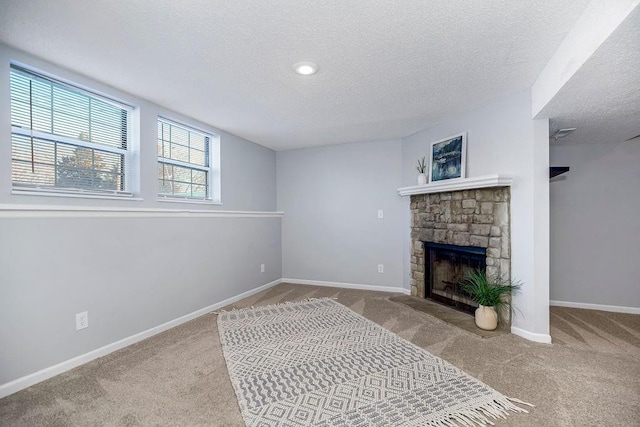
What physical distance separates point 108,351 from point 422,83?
3.33 metres

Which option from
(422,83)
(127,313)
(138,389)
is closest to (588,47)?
(422,83)

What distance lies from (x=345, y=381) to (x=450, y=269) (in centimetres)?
219

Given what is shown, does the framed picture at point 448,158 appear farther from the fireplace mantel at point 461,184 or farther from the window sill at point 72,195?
the window sill at point 72,195

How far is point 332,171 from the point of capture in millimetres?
4625

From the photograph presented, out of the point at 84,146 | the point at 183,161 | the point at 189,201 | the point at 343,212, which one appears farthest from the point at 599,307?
the point at 84,146

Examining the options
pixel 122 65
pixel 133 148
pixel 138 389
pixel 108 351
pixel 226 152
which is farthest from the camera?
pixel 226 152

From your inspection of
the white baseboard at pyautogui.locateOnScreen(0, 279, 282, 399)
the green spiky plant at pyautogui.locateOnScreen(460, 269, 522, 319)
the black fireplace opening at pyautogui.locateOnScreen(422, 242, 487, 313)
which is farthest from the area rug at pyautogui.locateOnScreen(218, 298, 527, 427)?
the black fireplace opening at pyautogui.locateOnScreen(422, 242, 487, 313)

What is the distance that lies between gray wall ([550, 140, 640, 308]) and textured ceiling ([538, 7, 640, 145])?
0.29 metres

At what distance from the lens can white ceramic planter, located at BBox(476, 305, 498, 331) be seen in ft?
9.05

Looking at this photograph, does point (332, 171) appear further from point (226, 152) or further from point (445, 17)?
point (445, 17)

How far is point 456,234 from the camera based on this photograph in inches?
130

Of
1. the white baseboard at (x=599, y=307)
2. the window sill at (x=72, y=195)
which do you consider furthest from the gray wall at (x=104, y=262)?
the white baseboard at (x=599, y=307)

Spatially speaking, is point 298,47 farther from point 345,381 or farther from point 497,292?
point 497,292

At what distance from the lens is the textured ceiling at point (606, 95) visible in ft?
4.81
